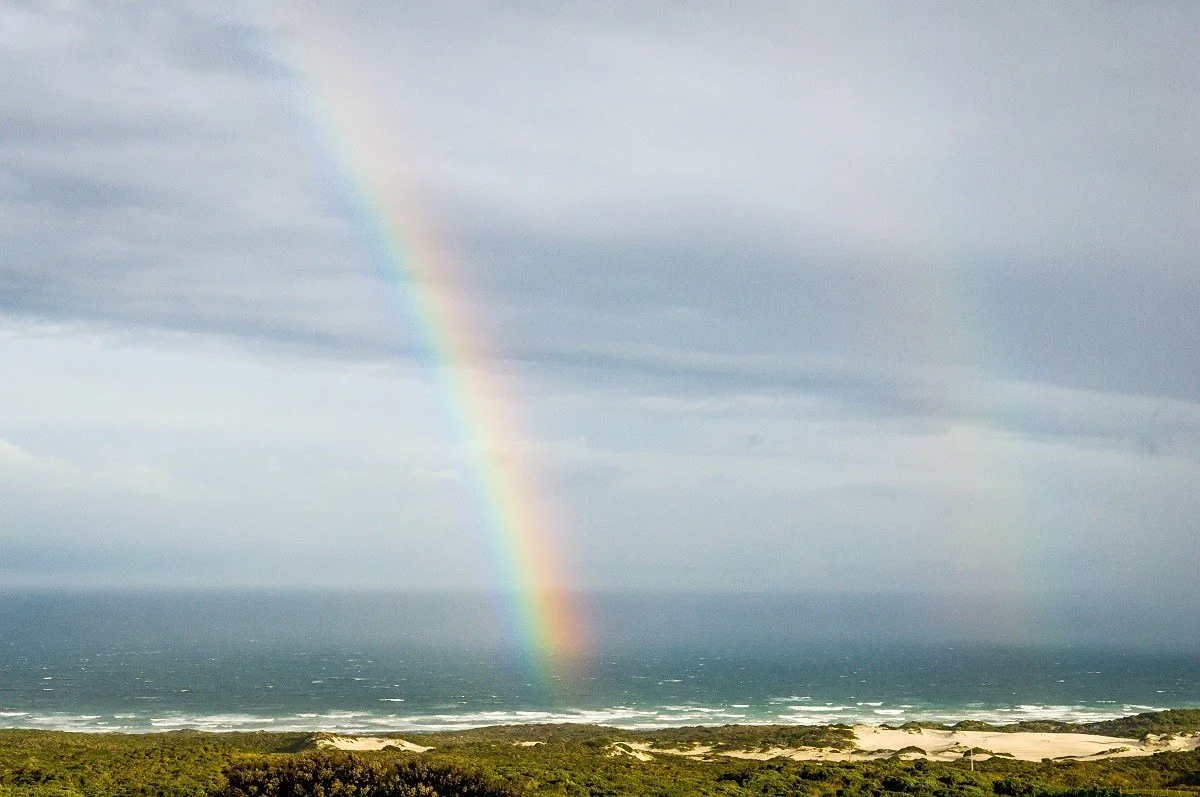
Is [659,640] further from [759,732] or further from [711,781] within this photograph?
[711,781]

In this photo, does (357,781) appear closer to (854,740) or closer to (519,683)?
(854,740)

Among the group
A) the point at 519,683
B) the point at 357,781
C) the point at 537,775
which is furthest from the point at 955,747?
the point at 519,683

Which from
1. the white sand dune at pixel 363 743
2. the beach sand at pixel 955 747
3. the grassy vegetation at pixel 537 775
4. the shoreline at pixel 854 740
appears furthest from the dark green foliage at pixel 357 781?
the beach sand at pixel 955 747

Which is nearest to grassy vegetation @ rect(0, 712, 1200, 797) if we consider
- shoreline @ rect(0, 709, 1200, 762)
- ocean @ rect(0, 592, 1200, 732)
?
shoreline @ rect(0, 709, 1200, 762)

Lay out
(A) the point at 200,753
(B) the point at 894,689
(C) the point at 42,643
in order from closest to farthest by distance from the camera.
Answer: (A) the point at 200,753 < (B) the point at 894,689 < (C) the point at 42,643

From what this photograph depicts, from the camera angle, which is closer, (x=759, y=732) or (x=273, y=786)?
(x=273, y=786)

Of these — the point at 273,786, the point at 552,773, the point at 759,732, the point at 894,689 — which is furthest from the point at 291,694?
the point at 273,786
